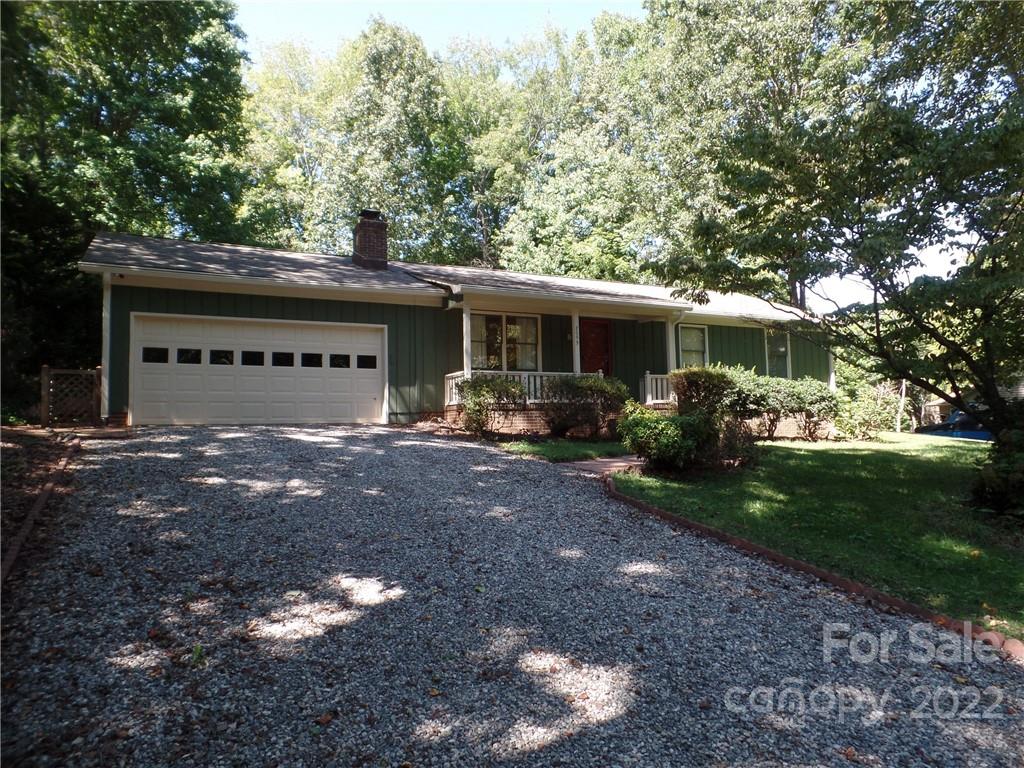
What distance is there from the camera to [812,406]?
15031mm

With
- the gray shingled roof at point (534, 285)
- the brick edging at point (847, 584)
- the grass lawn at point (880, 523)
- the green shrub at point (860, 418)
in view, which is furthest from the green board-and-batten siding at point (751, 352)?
the brick edging at point (847, 584)

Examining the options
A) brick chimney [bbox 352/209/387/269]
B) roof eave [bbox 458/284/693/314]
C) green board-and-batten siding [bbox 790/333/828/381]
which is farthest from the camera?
green board-and-batten siding [bbox 790/333/828/381]

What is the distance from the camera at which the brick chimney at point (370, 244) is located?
1556 centimetres

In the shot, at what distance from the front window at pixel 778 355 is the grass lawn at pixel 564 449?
8745mm

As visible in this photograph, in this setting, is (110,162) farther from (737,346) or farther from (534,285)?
(737,346)

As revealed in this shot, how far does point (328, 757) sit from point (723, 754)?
178 cm

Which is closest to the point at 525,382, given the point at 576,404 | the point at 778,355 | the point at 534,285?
the point at 576,404

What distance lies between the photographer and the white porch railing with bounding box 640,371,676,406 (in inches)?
609

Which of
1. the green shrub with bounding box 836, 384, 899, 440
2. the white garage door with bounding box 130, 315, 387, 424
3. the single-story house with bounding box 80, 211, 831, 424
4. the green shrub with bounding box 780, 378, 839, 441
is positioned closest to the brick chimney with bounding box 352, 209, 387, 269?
the single-story house with bounding box 80, 211, 831, 424

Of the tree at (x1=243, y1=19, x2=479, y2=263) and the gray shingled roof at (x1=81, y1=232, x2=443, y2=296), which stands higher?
the tree at (x1=243, y1=19, x2=479, y2=263)

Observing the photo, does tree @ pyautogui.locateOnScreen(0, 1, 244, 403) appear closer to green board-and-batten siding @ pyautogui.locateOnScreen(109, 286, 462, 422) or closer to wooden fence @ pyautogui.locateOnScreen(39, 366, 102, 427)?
wooden fence @ pyautogui.locateOnScreen(39, 366, 102, 427)

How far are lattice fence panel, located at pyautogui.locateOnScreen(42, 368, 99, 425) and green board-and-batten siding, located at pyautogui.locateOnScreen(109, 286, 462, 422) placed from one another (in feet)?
0.95

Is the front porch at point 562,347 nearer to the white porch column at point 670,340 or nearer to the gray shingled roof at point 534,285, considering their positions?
the white porch column at point 670,340

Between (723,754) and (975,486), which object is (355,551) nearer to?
(723,754)
